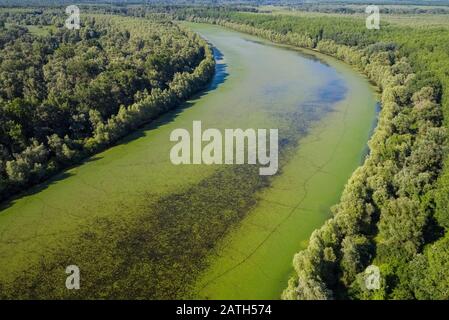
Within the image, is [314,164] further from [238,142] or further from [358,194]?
[358,194]

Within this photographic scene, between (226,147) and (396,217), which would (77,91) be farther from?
(396,217)

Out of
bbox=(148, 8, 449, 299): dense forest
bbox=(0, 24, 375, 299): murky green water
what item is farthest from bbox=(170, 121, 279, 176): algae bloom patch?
bbox=(148, 8, 449, 299): dense forest

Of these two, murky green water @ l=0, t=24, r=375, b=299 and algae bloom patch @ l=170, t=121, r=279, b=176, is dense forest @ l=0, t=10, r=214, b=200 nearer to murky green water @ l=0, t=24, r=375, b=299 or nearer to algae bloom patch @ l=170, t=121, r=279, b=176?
murky green water @ l=0, t=24, r=375, b=299

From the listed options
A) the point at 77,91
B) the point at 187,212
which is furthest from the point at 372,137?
the point at 77,91

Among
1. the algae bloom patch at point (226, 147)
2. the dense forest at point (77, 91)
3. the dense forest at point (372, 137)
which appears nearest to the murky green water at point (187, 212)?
the algae bloom patch at point (226, 147)

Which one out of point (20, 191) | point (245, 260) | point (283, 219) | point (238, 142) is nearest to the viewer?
point (245, 260)

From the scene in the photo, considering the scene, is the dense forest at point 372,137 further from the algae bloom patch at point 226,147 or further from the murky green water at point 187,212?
the algae bloom patch at point 226,147
